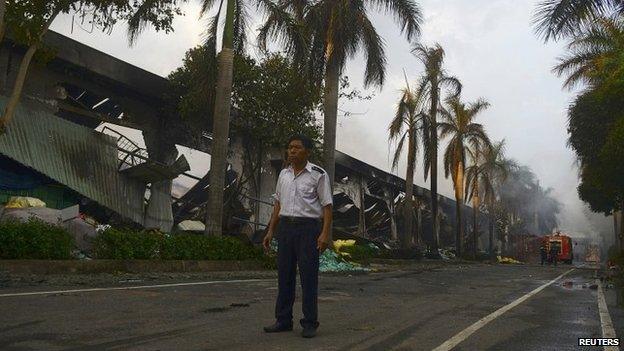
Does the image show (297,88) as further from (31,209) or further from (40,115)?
(31,209)

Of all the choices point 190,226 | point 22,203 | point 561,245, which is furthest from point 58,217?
point 561,245

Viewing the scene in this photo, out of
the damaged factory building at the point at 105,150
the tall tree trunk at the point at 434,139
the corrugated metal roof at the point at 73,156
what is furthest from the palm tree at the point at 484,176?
the corrugated metal roof at the point at 73,156

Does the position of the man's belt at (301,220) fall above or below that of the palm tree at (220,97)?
below

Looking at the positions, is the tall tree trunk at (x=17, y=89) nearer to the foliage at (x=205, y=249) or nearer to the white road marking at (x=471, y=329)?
the foliage at (x=205, y=249)

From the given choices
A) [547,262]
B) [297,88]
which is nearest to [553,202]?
[547,262]

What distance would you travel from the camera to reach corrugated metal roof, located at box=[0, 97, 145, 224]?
56.2 ft

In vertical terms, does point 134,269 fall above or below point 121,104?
below

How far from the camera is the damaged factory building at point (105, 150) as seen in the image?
17.7 m

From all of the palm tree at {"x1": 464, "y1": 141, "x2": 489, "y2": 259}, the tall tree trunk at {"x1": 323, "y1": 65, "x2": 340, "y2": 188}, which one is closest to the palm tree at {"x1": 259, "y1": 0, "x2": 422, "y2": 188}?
the tall tree trunk at {"x1": 323, "y1": 65, "x2": 340, "y2": 188}

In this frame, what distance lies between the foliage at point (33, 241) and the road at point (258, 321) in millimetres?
3031

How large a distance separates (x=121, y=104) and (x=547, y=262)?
130 feet

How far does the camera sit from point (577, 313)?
7375 mm

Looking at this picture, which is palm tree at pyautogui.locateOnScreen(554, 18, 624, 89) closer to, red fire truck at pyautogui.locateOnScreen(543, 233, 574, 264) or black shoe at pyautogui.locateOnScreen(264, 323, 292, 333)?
black shoe at pyautogui.locateOnScreen(264, 323, 292, 333)

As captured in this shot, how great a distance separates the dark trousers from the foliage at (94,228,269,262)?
8.45 meters
